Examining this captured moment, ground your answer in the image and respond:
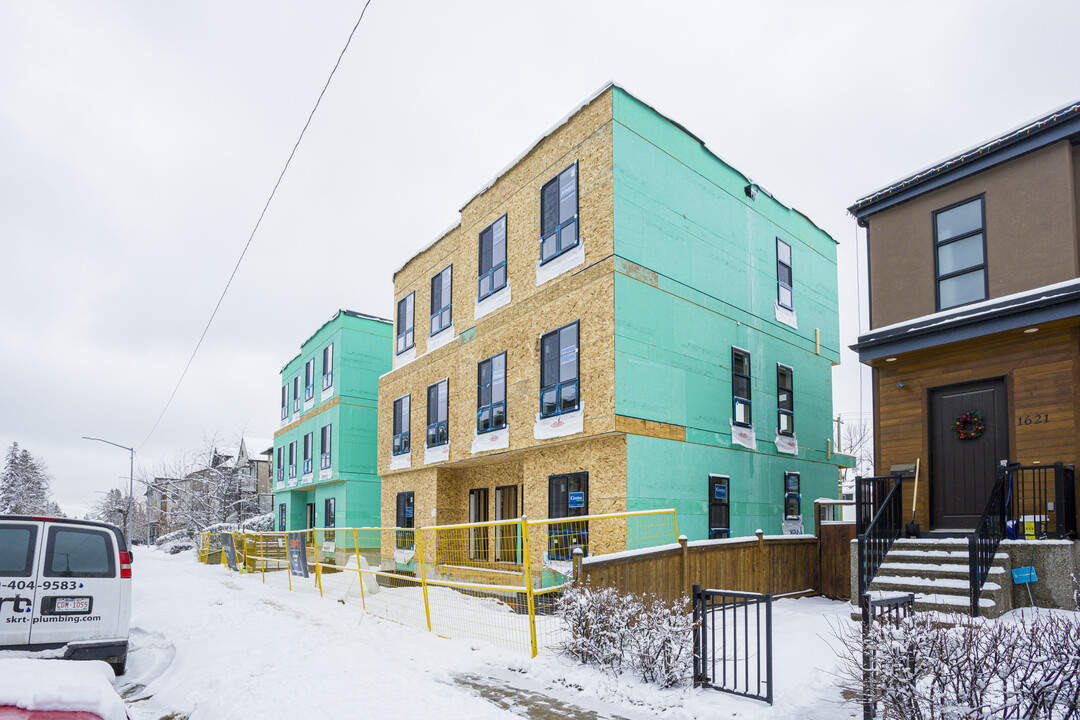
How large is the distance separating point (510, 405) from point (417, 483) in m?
6.69

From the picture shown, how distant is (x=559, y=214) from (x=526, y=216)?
54.4 inches

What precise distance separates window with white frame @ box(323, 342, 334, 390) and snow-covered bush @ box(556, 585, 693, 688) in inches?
956

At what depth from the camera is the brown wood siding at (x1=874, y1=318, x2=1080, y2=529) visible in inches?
452

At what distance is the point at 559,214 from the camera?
17.3 meters

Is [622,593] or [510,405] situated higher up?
[510,405]

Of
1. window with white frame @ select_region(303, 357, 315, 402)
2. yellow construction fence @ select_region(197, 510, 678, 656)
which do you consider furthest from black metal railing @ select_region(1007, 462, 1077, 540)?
window with white frame @ select_region(303, 357, 315, 402)

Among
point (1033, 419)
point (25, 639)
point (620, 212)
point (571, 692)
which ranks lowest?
point (571, 692)

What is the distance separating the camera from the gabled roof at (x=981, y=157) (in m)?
11.9

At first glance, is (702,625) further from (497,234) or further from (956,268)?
(497,234)

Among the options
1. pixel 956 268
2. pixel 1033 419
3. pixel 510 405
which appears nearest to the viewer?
pixel 1033 419

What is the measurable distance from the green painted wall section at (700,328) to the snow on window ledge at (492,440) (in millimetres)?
4100

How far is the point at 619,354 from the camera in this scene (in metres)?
15.0

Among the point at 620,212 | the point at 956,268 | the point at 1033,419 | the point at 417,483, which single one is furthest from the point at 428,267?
the point at 1033,419

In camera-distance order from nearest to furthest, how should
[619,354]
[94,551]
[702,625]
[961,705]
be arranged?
[961,705]
[702,625]
[94,551]
[619,354]
